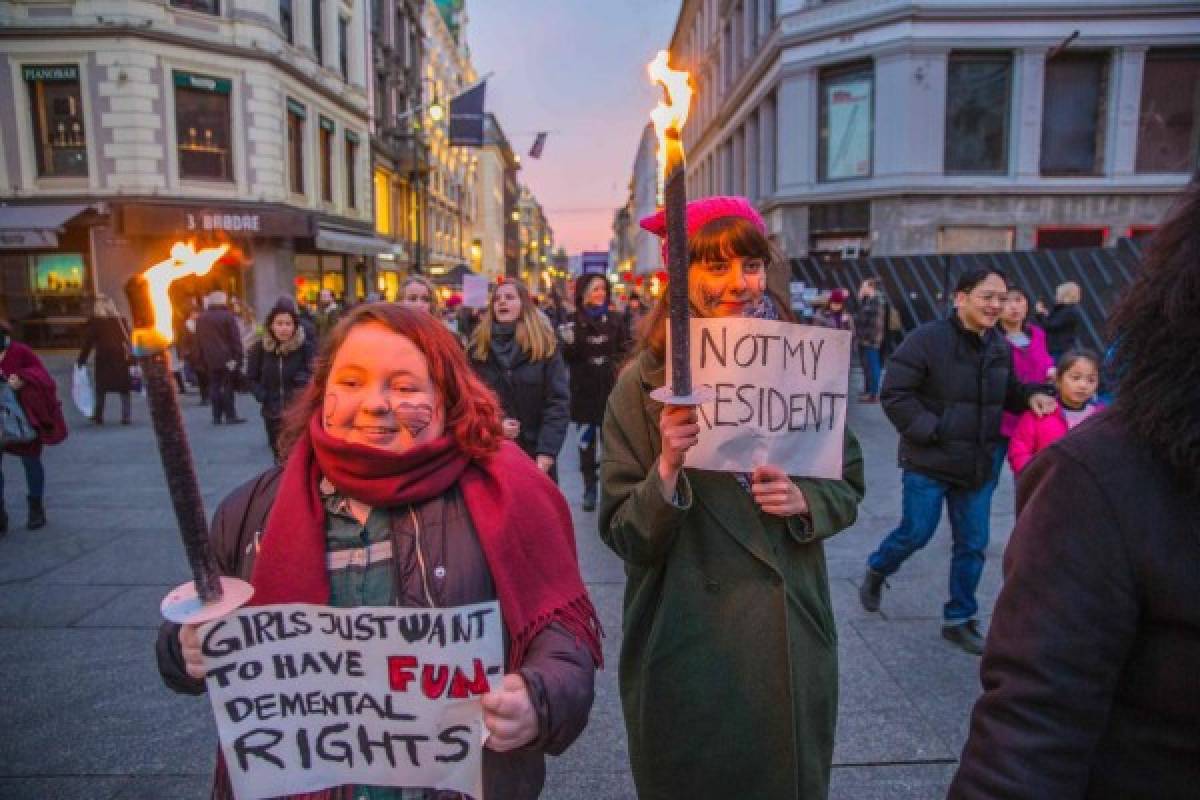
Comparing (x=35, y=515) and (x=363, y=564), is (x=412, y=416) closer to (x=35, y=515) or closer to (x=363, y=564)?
(x=363, y=564)

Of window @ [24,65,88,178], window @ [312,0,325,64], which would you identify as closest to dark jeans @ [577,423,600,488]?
window @ [24,65,88,178]

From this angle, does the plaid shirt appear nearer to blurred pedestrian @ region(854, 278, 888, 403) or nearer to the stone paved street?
the stone paved street

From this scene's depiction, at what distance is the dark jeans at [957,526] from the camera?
163 inches

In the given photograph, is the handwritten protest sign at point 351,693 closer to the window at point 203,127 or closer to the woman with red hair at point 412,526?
the woman with red hair at point 412,526

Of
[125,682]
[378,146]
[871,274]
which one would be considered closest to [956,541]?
[125,682]

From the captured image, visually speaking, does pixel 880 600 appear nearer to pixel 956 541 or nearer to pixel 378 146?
pixel 956 541

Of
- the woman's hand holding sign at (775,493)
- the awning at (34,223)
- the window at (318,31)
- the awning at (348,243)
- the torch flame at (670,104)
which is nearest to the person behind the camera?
the torch flame at (670,104)

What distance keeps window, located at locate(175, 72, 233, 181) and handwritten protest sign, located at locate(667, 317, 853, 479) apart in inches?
875

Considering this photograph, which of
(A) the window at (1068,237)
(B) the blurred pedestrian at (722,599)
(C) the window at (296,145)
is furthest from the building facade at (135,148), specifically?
(A) the window at (1068,237)

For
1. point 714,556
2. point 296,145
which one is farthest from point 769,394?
point 296,145

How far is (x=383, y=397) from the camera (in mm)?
1777

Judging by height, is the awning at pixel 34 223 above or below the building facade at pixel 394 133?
below

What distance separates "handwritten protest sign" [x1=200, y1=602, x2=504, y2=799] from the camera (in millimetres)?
1463

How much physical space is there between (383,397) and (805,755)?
1436mm
